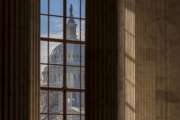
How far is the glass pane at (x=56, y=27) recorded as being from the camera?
23.8 m

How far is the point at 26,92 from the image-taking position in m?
19.2

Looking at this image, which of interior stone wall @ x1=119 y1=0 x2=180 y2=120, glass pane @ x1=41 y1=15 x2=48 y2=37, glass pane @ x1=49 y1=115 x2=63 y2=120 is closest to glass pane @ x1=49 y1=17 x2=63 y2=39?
glass pane @ x1=41 y1=15 x2=48 y2=37

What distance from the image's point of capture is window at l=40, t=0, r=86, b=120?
76.8 feet

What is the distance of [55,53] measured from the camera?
77.9 ft

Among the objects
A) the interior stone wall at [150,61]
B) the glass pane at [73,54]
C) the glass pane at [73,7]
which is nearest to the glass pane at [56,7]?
the glass pane at [73,7]

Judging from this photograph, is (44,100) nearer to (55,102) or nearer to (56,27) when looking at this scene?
(55,102)

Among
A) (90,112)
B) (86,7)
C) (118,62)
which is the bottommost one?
(90,112)

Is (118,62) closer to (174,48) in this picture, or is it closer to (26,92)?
(174,48)

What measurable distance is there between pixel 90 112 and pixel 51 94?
227 centimetres

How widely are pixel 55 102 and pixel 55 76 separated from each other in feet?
2.96

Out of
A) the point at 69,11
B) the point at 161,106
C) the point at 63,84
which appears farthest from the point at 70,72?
the point at 161,106

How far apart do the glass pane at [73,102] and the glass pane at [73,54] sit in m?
1.11

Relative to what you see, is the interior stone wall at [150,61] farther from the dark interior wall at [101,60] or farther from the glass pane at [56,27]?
the glass pane at [56,27]

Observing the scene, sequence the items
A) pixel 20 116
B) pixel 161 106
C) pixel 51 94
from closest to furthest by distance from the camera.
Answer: pixel 20 116 < pixel 161 106 < pixel 51 94
